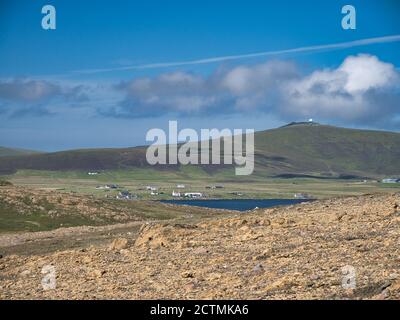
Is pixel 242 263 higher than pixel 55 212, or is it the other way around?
pixel 242 263

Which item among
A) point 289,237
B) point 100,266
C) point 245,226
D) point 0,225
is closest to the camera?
point 100,266

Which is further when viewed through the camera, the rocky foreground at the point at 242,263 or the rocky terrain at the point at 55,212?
the rocky terrain at the point at 55,212

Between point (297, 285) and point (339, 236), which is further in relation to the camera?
point (339, 236)

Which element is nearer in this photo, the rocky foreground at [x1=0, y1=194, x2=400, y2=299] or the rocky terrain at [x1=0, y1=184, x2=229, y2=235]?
the rocky foreground at [x1=0, y1=194, x2=400, y2=299]

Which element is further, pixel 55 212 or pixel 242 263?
pixel 55 212
